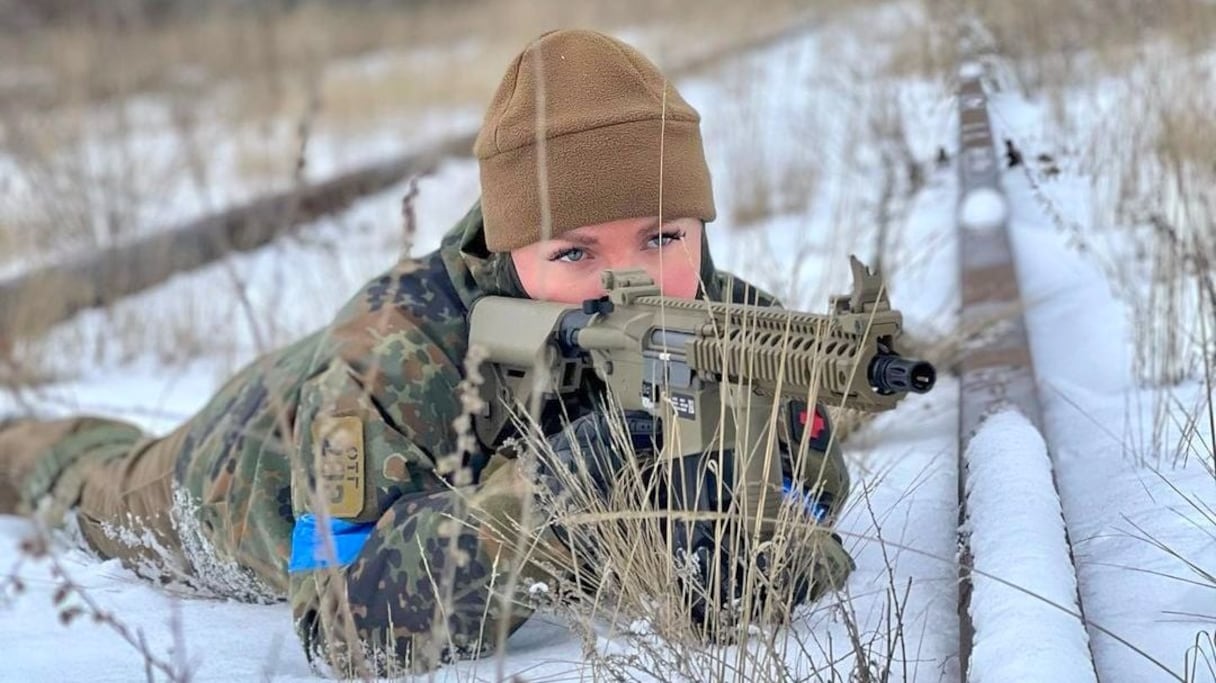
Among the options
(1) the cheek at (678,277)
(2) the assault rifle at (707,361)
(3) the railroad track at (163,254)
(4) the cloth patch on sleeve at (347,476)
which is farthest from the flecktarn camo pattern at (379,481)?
(3) the railroad track at (163,254)

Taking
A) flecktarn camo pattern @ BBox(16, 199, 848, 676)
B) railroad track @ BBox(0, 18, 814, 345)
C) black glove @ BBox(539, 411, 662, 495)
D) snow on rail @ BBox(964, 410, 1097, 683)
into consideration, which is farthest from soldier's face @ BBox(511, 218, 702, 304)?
railroad track @ BBox(0, 18, 814, 345)

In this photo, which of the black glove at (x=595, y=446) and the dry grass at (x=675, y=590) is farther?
the black glove at (x=595, y=446)

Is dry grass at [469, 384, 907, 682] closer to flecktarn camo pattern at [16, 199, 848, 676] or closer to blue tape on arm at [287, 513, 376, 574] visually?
flecktarn camo pattern at [16, 199, 848, 676]

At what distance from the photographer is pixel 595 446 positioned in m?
2.10

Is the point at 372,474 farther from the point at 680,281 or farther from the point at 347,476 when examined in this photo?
the point at 680,281

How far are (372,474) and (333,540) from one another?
12cm

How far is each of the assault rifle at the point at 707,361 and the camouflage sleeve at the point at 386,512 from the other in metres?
0.12

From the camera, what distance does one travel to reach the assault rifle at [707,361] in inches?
67.8

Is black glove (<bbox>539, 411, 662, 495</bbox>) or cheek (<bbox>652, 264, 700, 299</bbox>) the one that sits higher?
cheek (<bbox>652, 264, 700, 299</bbox>)

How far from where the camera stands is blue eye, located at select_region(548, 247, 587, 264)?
238 cm

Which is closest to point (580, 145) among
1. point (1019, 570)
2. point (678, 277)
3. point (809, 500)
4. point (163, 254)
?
point (678, 277)

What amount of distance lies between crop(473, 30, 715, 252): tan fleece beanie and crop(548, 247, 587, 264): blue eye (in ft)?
0.12

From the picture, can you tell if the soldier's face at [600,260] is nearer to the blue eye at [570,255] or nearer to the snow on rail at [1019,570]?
the blue eye at [570,255]

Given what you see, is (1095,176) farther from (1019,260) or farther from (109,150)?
(109,150)
